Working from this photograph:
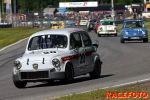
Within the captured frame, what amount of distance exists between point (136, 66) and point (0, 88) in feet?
23.0

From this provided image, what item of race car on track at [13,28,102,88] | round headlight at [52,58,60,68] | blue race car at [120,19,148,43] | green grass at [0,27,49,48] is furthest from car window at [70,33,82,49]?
green grass at [0,27,49,48]

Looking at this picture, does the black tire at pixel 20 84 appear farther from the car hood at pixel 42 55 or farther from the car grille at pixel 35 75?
the car hood at pixel 42 55

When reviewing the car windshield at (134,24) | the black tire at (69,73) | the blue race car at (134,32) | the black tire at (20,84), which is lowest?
the blue race car at (134,32)

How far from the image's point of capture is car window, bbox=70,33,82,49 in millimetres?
16094

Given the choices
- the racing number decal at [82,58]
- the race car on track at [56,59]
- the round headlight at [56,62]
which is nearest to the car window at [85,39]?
the race car on track at [56,59]

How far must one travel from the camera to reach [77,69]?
52.1 feet

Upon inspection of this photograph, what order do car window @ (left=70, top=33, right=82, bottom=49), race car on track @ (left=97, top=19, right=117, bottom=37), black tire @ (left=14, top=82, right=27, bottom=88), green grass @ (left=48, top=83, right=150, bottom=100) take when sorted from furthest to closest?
race car on track @ (left=97, top=19, right=117, bottom=37) → car window @ (left=70, top=33, right=82, bottom=49) → black tire @ (left=14, top=82, right=27, bottom=88) → green grass @ (left=48, top=83, right=150, bottom=100)

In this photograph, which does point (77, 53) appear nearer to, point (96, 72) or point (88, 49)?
point (88, 49)

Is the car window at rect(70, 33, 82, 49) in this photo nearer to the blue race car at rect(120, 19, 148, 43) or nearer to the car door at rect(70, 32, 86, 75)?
the car door at rect(70, 32, 86, 75)

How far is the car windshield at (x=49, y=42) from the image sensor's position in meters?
16.0

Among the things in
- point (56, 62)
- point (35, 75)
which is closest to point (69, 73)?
point (56, 62)

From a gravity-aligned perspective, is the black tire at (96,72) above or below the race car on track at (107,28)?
above

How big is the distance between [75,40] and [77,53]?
1.86 feet

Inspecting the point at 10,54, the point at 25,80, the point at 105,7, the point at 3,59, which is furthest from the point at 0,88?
the point at 105,7
